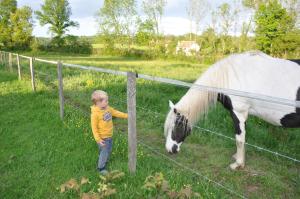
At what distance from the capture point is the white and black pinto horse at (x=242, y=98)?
392 centimetres

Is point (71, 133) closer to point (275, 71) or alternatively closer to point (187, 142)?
point (187, 142)

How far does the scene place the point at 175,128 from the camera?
4.34 meters

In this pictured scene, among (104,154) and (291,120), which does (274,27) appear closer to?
(291,120)

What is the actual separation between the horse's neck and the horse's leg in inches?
15.4

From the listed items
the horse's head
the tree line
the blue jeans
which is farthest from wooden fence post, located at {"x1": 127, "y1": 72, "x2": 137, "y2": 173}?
the tree line

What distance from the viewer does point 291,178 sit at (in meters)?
4.07

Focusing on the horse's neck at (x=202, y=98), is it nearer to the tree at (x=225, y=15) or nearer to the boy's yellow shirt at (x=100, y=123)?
the boy's yellow shirt at (x=100, y=123)

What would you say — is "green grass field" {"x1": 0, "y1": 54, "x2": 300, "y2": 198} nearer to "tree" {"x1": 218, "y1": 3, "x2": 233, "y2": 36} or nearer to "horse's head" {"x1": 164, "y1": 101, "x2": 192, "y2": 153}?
"horse's head" {"x1": 164, "y1": 101, "x2": 192, "y2": 153}

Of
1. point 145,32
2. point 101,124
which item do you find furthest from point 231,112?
point 145,32

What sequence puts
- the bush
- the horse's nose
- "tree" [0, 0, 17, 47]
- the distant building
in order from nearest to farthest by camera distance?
the horse's nose < the distant building < "tree" [0, 0, 17, 47] < the bush

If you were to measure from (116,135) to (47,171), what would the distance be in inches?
58.7

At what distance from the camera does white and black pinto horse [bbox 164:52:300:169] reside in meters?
3.92

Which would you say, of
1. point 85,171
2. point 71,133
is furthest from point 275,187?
point 71,133

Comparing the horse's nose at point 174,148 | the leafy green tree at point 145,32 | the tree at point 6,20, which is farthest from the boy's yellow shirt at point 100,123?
the tree at point 6,20
